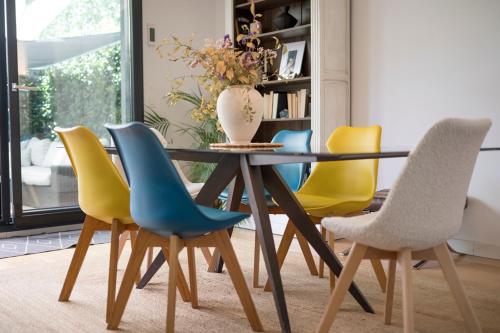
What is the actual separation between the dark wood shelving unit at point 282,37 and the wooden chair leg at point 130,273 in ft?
8.81

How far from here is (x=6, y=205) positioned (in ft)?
14.5

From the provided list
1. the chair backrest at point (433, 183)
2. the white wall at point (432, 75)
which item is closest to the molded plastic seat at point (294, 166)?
the white wall at point (432, 75)

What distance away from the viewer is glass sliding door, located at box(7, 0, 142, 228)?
4.48 m

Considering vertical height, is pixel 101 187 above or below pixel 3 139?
below

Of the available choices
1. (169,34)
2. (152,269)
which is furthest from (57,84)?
(152,269)

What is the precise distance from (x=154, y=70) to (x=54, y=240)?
6.02ft

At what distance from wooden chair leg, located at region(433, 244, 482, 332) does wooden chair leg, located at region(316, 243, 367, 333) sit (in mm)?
266

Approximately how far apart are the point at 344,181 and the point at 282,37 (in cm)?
232

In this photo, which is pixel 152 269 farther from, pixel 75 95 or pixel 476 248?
pixel 75 95

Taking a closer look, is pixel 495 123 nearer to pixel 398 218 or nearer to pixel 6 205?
pixel 398 218

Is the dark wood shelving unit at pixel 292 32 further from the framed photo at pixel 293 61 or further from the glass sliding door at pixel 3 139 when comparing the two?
the glass sliding door at pixel 3 139

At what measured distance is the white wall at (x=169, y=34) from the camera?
17.1 ft

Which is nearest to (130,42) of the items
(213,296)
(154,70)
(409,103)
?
(154,70)

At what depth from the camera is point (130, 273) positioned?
2.25 metres
